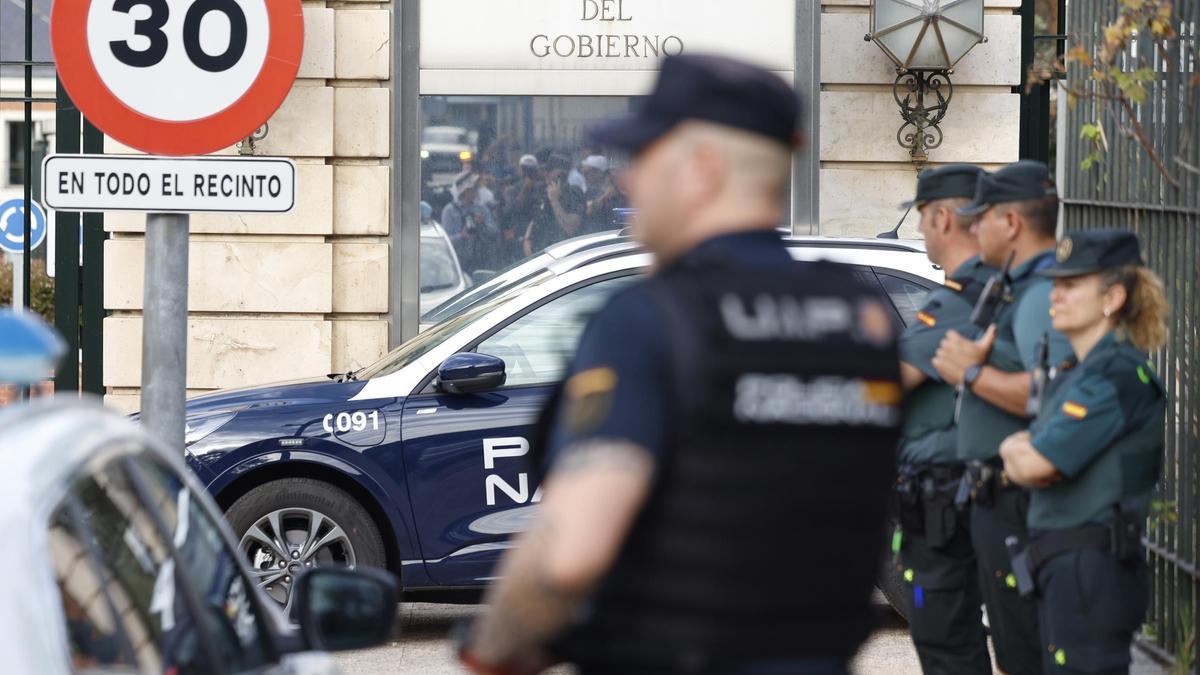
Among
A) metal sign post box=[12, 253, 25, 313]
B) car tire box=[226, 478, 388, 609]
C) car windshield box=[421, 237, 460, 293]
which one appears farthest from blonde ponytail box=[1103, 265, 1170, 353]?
metal sign post box=[12, 253, 25, 313]

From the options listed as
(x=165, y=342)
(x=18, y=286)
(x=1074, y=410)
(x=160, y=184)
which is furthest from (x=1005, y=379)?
(x=18, y=286)

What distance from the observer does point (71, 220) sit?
11.3 meters

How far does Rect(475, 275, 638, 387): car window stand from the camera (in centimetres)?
719

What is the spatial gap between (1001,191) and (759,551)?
10.3 ft

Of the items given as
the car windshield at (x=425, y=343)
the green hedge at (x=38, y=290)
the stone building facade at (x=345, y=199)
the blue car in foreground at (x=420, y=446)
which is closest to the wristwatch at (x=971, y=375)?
the blue car in foreground at (x=420, y=446)

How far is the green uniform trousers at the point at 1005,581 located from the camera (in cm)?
480

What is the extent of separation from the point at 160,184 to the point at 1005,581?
2.57 metres

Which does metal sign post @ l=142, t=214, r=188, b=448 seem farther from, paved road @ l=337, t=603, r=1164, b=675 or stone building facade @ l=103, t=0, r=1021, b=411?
stone building facade @ l=103, t=0, r=1021, b=411

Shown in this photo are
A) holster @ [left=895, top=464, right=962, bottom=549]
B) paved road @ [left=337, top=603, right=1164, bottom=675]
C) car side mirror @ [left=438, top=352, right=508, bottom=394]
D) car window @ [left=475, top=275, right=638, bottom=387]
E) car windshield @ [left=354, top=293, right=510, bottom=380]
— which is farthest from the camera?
car windshield @ [left=354, top=293, right=510, bottom=380]

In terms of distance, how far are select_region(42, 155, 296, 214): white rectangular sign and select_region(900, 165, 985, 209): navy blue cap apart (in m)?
1.85

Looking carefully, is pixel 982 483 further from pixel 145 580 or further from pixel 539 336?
pixel 145 580

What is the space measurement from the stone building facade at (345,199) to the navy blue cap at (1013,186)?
6.17 metres

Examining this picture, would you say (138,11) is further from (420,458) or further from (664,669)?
A: (664,669)

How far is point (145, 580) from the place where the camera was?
2.56 meters
